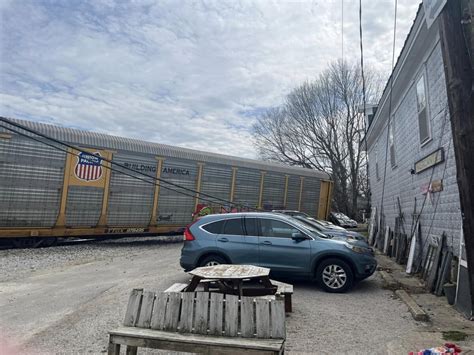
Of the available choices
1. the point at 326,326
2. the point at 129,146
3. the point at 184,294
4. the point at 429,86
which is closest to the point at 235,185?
the point at 129,146

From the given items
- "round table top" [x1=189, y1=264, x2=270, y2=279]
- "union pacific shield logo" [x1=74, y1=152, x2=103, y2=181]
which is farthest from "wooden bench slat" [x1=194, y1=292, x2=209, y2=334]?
"union pacific shield logo" [x1=74, y1=152, x2=103, y2=181]

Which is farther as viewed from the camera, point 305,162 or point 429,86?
point 305,162

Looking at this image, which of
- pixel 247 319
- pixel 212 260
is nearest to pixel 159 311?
pixel 247 319

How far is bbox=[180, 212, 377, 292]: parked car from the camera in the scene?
749 cm

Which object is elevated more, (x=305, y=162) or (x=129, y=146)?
(x=305, y=162)

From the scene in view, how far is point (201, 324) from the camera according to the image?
11.8ft

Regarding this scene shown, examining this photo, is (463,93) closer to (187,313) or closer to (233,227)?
(187,313)

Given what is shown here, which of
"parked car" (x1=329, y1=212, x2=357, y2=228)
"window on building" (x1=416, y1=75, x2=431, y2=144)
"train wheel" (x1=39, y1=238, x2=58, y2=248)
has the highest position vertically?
"window on building" (x1=416, y1=75, x2=431, y2=144)

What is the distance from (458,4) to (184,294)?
501 centimetres

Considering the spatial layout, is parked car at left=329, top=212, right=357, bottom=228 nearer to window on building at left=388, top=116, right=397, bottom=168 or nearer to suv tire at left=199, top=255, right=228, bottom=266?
window on building at left=388, top=116, right=397, bottom=168

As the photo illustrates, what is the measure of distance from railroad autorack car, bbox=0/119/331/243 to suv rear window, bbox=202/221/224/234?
152cm

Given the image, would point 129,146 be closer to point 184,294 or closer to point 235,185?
point 235,185

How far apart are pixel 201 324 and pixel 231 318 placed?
0.29 meters

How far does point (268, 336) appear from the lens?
11.2 ft
